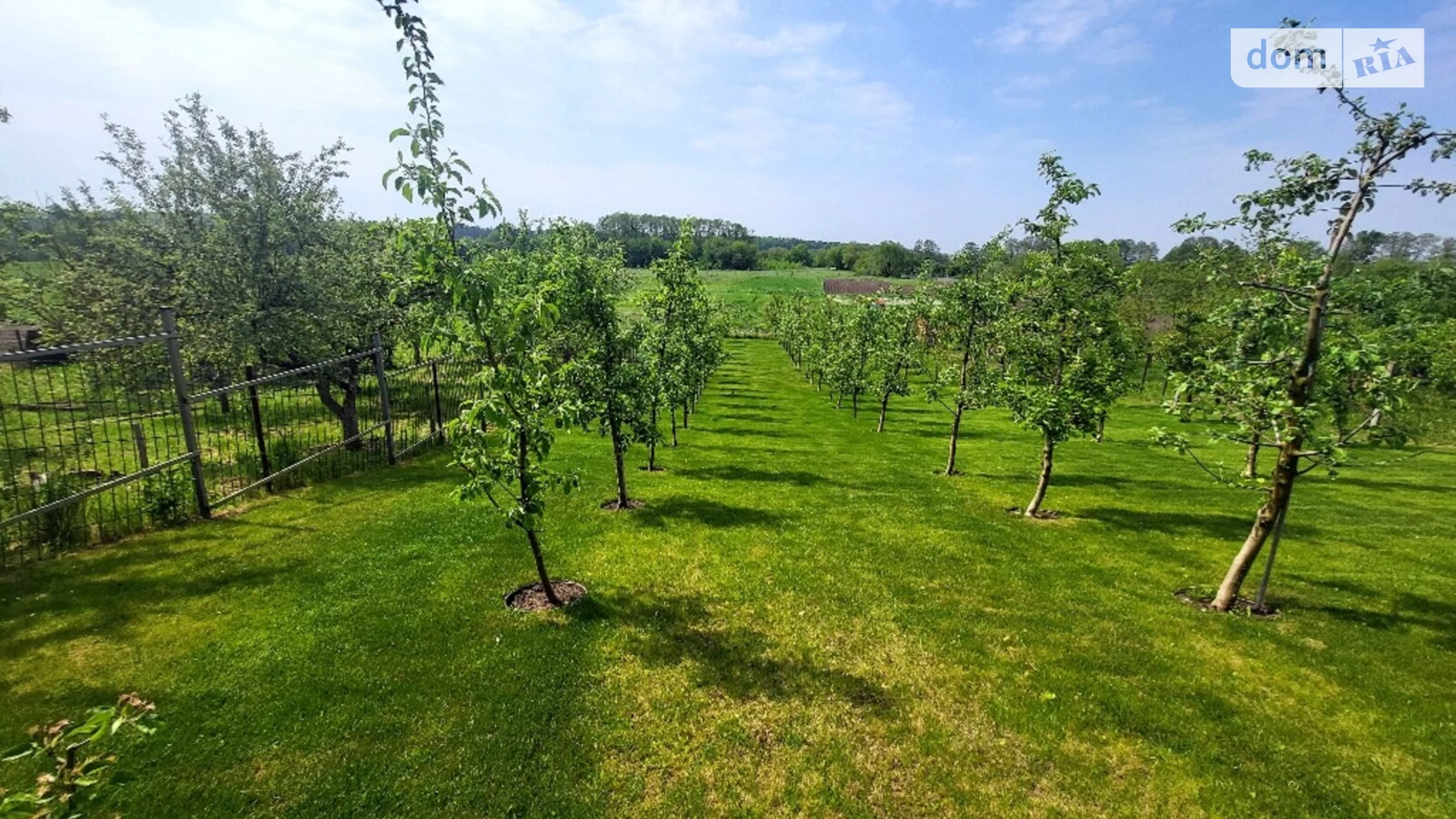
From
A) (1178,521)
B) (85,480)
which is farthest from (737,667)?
(85,480)

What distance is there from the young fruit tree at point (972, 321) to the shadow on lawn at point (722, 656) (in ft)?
31.1

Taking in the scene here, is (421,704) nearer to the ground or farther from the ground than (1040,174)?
nearer to the ground

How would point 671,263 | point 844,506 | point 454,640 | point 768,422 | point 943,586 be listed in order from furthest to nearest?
point 768,422 → point 671,263 → point 844,506 → point 943,586 → point 454,640

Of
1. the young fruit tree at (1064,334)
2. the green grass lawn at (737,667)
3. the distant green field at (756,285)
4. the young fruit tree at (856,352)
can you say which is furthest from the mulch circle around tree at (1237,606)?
the distant green field at (756,285)

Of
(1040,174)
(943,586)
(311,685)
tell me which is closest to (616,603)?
(311,685)

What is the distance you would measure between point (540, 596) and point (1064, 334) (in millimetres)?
11058

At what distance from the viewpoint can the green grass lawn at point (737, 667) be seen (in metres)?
5.74

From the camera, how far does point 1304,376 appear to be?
8008 mm

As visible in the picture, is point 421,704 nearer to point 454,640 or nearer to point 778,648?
point 454,640

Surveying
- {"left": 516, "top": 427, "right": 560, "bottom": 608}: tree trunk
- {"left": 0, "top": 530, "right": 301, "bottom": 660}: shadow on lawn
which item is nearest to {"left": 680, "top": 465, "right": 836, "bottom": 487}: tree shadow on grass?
{"left": 516, "top": 427, "right": 560, "bottom": 608}: tree trunk

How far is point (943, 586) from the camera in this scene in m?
10.1

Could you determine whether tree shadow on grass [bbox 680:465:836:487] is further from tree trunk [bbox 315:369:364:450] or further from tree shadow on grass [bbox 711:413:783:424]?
tree shadow on grass [bbox 711:413:783:424]

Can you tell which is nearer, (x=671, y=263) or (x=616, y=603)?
(x=616, y=603)

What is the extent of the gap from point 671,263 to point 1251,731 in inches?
536
